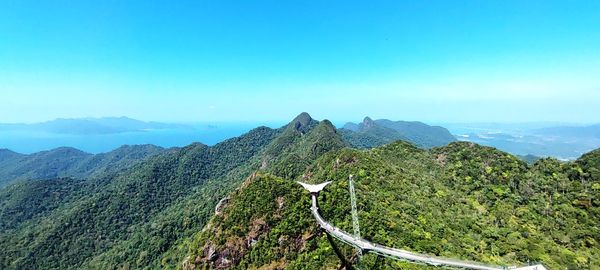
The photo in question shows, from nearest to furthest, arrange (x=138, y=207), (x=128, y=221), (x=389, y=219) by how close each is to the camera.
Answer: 1. (x=389, y=219)
2. (x=128, y=221)
3. (x=138, y=207)

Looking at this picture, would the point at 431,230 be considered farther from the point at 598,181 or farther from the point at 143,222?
the point at 143,222

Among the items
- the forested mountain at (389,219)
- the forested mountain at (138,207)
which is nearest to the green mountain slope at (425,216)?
the forested mountain at (389,219)

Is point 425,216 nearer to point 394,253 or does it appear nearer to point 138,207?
point 394,253

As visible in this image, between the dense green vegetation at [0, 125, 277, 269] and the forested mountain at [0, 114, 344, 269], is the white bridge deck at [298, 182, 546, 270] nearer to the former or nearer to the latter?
the forested mountain at [0, 114, 344, 269]

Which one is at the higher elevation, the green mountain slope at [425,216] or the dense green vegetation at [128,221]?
the green mountain slope at [425,216]

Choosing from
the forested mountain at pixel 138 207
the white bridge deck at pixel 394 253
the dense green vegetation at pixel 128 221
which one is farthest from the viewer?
the forested mountain at pixel 138 207

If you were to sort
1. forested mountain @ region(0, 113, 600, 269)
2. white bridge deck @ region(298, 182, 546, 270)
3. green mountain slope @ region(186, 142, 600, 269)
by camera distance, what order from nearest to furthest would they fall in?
white bridge deck @ region(298, 182, 546, 270)
green mountain slope @ region(186, 142, 600, 269)
forested mountain @ region(0, 113, 600, 269)

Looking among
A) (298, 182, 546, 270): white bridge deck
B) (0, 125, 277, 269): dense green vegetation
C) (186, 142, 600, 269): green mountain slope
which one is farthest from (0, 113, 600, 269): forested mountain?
(298, 182, 546, 270): white bridge deck

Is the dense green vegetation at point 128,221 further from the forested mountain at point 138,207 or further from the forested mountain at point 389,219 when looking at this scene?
the forested mountain at point 389,219

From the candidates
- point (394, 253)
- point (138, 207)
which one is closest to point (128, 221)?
point (138, 207)
